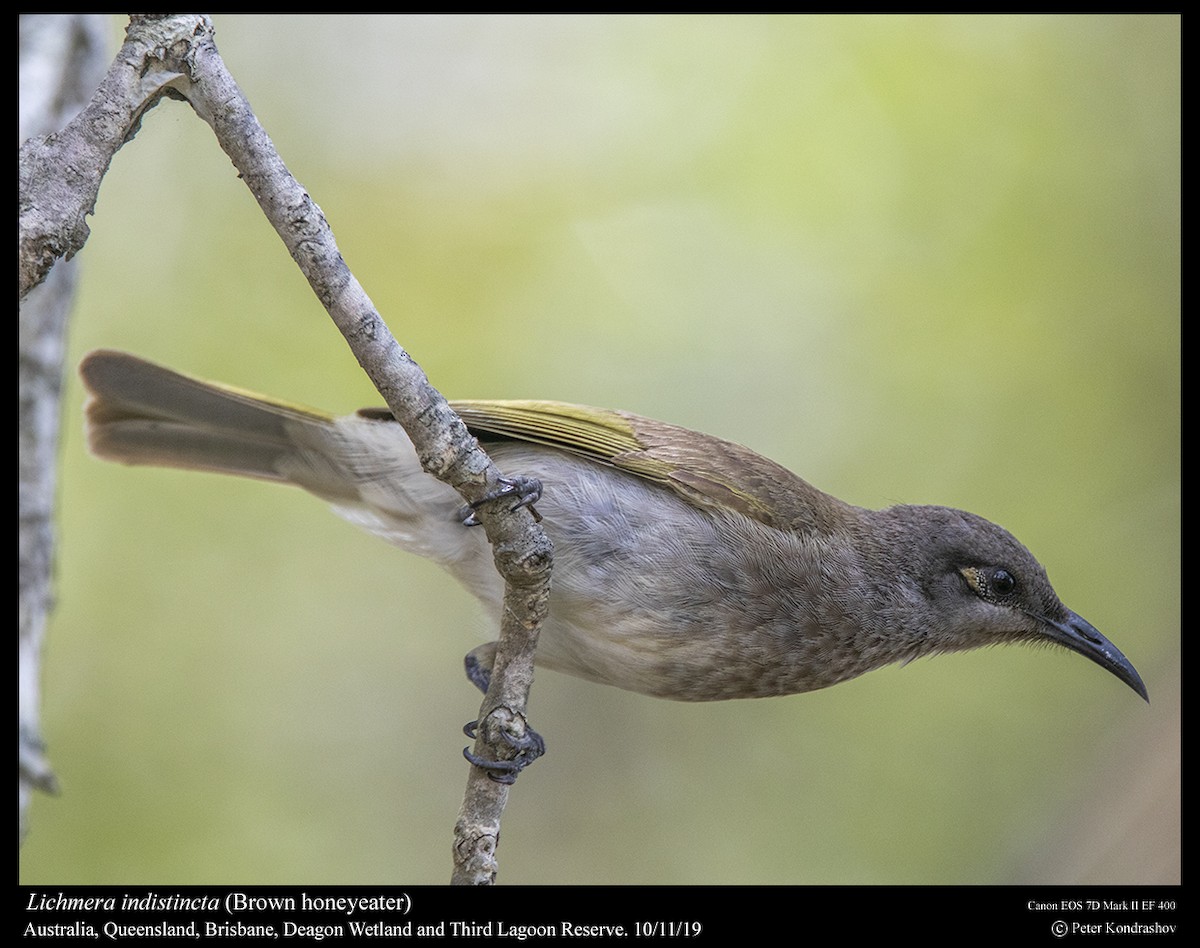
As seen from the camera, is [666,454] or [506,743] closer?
[506,743]

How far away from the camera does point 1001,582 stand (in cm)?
381

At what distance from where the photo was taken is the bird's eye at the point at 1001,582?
3.81 meters

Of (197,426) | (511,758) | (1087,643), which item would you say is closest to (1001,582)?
(1087,643)

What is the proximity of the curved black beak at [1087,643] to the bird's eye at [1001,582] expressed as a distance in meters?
0.15

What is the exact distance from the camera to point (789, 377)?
22.9ft

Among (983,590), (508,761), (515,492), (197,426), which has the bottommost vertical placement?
(508,761)

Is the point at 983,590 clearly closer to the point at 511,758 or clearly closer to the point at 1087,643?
the point at 1087,643

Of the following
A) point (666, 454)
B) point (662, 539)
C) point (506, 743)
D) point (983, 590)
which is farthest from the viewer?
point (983, 590)

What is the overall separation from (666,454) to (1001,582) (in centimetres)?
129

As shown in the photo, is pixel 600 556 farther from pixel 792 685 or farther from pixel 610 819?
pixel 610 819

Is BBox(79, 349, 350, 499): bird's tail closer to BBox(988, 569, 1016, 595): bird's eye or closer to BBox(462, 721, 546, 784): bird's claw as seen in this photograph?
BBox(462, 721, 546, 784): bird's claw

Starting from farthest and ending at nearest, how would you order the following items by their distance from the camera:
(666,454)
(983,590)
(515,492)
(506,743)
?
(983,590)
(666,454)
(506,743)
(515,492)

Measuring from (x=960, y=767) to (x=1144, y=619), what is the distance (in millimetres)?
1406
